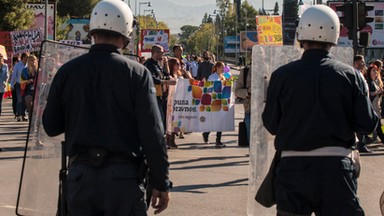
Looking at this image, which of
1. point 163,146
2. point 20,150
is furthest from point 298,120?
point 20,150

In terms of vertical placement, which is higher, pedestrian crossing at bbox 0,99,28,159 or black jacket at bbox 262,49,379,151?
black jacket at bbox 262,49,379,151

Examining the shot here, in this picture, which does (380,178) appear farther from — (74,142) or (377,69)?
(74,142)

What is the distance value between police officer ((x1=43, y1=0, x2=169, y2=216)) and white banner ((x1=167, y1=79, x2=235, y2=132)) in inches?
447

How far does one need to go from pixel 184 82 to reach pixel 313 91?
1140cm

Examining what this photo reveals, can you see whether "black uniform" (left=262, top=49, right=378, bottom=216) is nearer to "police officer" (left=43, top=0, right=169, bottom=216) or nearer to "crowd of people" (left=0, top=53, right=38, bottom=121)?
"police officer" (left=43, top=0, right=169, bottom=216)

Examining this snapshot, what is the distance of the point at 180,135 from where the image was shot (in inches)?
692

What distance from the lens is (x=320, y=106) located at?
15.3 ft

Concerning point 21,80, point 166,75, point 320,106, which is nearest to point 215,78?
point 166,75

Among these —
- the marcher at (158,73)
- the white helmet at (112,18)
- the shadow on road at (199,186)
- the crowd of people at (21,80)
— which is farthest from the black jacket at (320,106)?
the crowd of people at (21,80)

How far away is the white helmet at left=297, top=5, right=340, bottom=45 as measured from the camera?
16.3 feet

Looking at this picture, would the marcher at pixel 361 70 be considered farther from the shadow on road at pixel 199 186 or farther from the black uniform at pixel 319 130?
the black uniform at pixel 319 130

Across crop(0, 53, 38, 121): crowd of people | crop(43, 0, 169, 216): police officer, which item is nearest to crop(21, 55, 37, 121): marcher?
crop(0, 53, 38, 121): crowd of people

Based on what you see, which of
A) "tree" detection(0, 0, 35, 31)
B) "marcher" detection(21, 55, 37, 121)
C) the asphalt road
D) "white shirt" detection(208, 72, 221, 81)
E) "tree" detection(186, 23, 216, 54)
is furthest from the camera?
"tree" detection(186, 23, 216, 54)

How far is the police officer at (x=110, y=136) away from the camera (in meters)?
4.16
